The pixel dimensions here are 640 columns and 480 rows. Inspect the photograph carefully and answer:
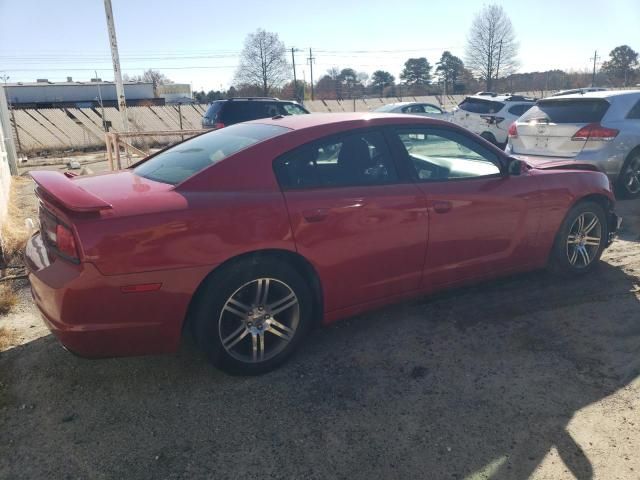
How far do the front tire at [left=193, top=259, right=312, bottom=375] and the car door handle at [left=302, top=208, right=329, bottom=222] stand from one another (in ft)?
1.04

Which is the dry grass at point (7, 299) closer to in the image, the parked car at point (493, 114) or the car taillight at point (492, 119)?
the parked car at point (493, 114)

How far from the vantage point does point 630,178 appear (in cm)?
718

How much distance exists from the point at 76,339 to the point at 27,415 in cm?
57

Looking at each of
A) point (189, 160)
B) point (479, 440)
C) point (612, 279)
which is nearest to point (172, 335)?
point (189, 160)

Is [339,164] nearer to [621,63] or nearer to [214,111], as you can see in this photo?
[214,111]

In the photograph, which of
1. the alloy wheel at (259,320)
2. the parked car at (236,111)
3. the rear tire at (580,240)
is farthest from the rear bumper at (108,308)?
the parked car at (236,111)

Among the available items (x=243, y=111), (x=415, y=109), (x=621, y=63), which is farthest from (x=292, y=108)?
(x=621, y=63)

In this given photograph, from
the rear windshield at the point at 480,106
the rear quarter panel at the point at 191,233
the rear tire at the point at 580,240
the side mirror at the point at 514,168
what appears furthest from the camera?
the rear windshield at the point at 480,106

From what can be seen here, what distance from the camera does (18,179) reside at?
36.7 feet

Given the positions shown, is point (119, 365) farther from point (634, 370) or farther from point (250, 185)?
point (634, 370)

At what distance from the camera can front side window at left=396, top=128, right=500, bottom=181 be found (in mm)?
3510

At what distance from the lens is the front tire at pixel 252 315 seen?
9.05ft

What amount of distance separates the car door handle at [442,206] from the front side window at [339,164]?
0.36 m

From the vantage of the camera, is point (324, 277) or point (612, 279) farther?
point (612, 279)
